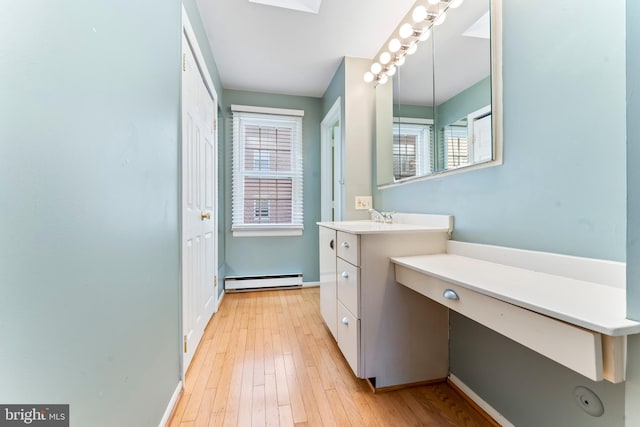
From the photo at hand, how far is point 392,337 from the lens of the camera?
1.35 metres

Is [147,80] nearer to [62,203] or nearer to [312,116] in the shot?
[62,203]

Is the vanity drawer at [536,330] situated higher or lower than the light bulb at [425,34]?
lower

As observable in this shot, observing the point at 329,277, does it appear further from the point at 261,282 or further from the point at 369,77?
the point at 369,77

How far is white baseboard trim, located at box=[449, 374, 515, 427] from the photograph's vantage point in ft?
3.63

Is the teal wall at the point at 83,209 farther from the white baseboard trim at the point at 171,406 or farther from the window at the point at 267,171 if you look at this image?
the window at the point at 267,171

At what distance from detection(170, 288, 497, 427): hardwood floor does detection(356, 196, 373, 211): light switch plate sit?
1.11m

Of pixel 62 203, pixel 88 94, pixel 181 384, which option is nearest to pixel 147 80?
pixel 88 94

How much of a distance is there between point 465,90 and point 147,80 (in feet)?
4.95

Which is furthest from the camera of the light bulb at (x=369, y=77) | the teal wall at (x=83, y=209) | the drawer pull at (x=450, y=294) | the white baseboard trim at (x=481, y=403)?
the light bulb at (x=369, y=77)

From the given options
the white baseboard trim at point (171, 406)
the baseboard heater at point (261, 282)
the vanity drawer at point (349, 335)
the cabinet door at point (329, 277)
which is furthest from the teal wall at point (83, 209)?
the baseboard heater at point (261, 282)

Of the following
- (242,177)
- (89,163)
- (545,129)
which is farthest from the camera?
(242,177)

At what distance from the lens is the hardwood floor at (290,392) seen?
1.17 meters

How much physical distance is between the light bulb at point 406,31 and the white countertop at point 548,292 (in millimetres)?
1601

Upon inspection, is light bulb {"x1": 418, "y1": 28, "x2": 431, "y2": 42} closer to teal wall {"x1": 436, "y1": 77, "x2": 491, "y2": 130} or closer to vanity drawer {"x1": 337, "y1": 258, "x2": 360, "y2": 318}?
teal wall {"x1": 436, "y1": 77, "x2": 491, "y2": 130}
